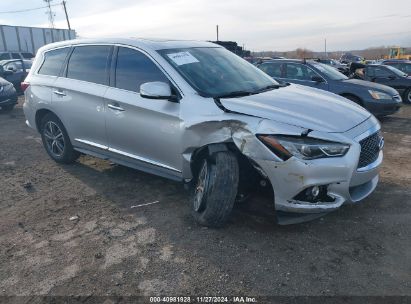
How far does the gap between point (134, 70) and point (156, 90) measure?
728 millimetres

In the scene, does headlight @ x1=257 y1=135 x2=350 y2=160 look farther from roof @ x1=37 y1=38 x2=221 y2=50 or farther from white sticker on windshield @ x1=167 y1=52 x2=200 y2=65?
roof @ x1=37 y1=38 x2=221 y2=50

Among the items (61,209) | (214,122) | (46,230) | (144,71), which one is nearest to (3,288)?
(46,230)

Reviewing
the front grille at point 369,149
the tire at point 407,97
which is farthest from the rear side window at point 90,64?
the tire at point 407,97

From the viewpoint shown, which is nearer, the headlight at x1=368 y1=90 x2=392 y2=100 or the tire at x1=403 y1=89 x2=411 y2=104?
the headlight at x1=368 y1=90 x2=392 y2=100

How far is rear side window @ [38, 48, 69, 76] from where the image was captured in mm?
5270

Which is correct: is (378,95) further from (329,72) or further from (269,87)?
(269,87)

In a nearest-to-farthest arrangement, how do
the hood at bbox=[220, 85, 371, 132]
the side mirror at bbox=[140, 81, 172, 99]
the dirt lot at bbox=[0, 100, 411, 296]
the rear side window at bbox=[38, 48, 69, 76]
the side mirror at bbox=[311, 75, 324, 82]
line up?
the dirt lot at bbox=[0, 100, 411, 296], the hood at bbox=[220, 85, 371, 132], the side mirror at bbox=[140, 81, 172, 99], the rear side window at bbox=[38, 48, 69, 76], the side mirror at bbox=[311, 75, 324, 82]

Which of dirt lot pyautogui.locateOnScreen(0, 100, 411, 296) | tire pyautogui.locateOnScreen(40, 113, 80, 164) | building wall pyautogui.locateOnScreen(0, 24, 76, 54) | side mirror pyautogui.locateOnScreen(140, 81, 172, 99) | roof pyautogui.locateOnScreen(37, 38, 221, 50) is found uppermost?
building wall pyautogui.locateOnScreen(0, 24, 76, 54)

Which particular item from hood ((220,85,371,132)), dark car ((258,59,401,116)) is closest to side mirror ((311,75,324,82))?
dark car ((258,59,401,116))

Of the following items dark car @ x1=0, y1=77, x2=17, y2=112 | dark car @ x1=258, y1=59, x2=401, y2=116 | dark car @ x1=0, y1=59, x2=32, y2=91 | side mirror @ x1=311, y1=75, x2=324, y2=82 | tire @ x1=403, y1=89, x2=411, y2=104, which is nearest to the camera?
dark car @ x1=258, y1=59, x2=401, y2=116

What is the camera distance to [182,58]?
4.08m

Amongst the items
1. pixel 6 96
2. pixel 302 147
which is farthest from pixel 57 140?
pixel 6 96

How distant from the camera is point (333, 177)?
10.2 ft

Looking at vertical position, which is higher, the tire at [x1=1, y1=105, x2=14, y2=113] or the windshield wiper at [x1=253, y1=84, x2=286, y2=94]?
the windshield wiper at [x1=253, y1=84, x2=286, y2=94]
